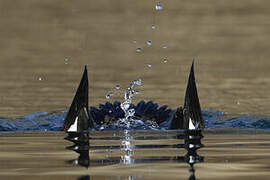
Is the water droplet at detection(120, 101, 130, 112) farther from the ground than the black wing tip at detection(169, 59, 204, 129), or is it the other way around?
the water droplet at detection(120, 101, 130, 112)

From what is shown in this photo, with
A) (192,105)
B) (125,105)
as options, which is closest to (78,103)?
(192,105)

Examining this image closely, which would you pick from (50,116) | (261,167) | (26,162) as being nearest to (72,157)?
(26,162)

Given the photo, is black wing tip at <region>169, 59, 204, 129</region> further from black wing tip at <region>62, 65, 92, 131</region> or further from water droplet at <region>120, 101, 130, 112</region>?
water droplet at <region>120, 101, 130, 112</region>

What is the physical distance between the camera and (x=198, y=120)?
681 centimetres

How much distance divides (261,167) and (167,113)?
805cm

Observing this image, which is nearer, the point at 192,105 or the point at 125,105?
the point at 192,105

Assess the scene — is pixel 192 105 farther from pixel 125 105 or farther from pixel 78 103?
pixel 125 105

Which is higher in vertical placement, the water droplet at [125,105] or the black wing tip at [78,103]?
the water droplet at [125,105]

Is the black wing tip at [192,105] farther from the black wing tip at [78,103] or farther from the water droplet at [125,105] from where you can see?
the water droplet at [125,105]

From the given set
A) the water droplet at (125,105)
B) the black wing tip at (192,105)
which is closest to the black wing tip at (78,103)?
the black wing tip at (192,105)

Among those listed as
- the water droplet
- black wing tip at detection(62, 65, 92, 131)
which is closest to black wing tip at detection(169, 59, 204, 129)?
black wing tip at detection(62, 65, 92, 131)

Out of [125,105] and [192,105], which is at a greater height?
[125,105]

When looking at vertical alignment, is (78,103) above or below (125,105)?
below

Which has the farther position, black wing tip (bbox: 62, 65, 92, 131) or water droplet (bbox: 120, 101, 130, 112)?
water droplet (bbox: 120, 101, 130, 112)
